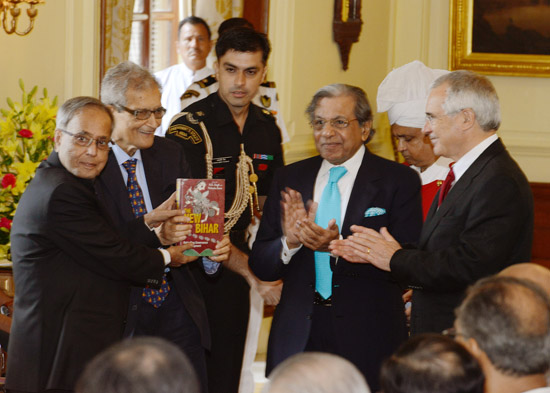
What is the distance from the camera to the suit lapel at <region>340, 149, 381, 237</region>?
3.79m

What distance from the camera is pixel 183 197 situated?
3744mm

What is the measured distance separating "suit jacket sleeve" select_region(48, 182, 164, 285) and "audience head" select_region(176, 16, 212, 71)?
3.51 meters

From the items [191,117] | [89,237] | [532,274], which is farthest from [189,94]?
[532,274]

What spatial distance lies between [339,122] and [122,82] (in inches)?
36.6

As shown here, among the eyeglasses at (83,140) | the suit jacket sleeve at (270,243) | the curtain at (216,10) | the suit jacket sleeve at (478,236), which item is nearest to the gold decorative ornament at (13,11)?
the eyeglasses at (83,140)

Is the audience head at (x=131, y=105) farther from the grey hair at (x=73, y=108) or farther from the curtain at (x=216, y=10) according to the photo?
the curtain at (x=216, y=10)

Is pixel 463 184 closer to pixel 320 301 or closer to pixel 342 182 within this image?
pixel 342 182

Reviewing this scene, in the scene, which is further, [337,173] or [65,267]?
[337,173]

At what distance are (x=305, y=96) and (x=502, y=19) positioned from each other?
7.65 feet

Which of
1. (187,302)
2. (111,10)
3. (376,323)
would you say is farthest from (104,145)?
(111,10)

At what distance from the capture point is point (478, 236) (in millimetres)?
3332

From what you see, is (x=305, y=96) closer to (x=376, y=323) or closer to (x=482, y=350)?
(x=376, y=323)

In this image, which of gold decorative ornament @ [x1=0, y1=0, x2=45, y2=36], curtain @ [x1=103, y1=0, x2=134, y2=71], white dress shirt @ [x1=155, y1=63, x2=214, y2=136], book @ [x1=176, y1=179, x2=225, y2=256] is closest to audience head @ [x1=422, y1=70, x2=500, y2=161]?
book @ [x1=176, y1=179, x2=225, y2=256]

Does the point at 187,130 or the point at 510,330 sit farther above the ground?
the point at 187,130
